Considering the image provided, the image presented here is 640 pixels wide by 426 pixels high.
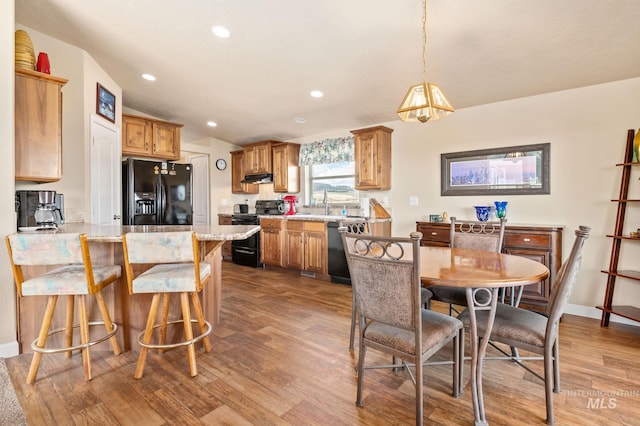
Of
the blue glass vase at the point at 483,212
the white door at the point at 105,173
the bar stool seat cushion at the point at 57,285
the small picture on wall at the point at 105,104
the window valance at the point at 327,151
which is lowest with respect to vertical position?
the bar stool seat cushion at the point at 57,285

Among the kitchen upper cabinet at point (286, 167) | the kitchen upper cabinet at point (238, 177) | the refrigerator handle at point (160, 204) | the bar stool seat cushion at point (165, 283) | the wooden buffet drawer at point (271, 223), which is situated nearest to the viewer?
the bar stool seat cushion at point (165, 283)

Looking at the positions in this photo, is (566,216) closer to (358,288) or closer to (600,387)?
(600,387)

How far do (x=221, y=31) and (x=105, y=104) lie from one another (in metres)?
1.95

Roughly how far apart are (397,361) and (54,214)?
291 cm

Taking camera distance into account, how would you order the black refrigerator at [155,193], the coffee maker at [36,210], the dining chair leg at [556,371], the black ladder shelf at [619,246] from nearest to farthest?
the dining chair leg at [556,371] < the coffee maker at [36,210] < the black ladder shelf at [619,246] < the black refrigerator at [155,193]

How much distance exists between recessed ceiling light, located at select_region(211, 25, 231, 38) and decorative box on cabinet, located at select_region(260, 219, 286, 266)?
276 cm

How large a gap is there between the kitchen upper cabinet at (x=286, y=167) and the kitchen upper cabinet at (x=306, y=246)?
944mm

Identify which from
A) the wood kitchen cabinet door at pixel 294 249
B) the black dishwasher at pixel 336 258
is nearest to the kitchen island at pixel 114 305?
the black dishwasher at pixel 336 258

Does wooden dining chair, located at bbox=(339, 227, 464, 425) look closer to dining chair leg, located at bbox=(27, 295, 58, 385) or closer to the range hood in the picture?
dining chair leg, located at bbox=(27, 295, 58, 385)

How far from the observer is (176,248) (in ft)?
6.15

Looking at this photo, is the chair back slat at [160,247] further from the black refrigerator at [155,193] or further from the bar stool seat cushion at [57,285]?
the black refrigerator at [155,193]

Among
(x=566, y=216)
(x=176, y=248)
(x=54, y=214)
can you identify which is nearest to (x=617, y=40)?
(x=566, y=216)

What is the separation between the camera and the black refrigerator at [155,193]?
441cm

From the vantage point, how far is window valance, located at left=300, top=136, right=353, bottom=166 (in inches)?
194
